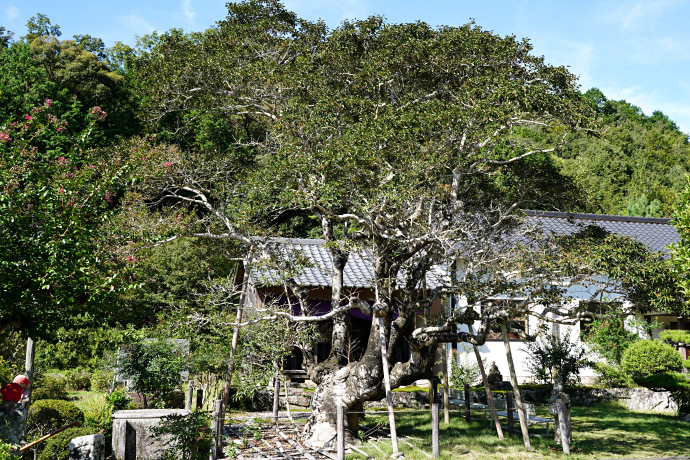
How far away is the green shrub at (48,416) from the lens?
9.59 metres

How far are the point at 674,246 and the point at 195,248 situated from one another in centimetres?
1550

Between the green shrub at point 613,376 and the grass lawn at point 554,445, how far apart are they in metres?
2.29

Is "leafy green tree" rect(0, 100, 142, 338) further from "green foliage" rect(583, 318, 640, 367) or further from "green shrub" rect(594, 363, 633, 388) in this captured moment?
Answer: "green foliage" rect(583, 318, 640, 367)

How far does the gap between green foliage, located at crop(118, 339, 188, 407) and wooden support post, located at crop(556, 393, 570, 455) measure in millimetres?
7601

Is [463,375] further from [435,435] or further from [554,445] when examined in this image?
[435,435]

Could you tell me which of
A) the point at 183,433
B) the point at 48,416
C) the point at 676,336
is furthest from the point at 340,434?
the point at 676,336

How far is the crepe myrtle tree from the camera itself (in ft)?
33.7

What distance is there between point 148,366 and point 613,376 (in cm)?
1433

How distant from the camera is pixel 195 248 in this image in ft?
67.2

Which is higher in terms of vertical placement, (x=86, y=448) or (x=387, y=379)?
(x=387, y=379)

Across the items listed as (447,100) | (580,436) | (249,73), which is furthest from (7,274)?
(580,436)

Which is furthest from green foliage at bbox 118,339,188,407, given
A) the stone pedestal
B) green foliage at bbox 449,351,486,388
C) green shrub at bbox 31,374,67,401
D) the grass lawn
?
green foliage at bbox 449,351,486,388

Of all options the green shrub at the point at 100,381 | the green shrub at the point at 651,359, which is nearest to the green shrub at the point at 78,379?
the green shrub at the point at 100,381

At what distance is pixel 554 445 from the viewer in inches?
430
